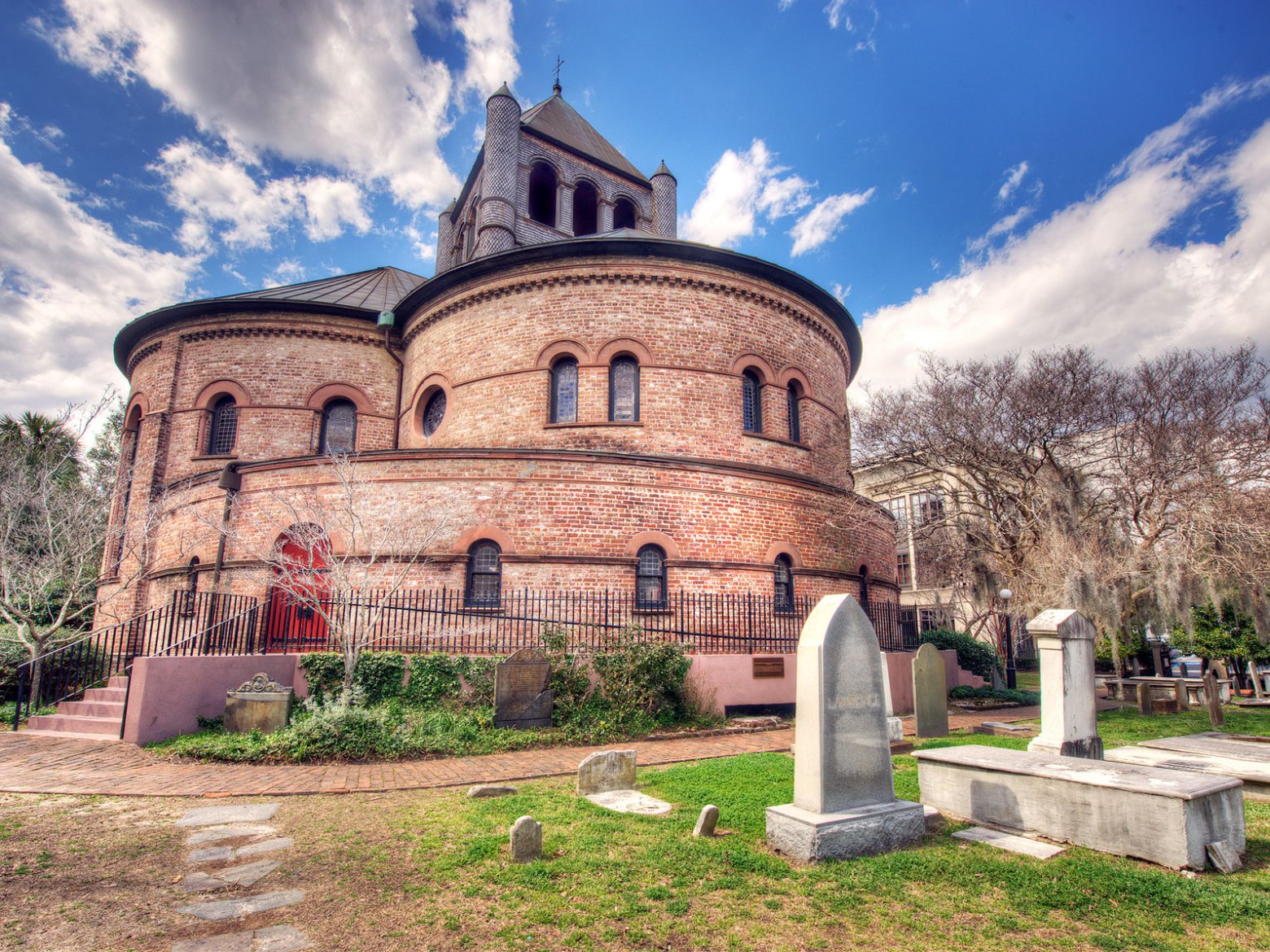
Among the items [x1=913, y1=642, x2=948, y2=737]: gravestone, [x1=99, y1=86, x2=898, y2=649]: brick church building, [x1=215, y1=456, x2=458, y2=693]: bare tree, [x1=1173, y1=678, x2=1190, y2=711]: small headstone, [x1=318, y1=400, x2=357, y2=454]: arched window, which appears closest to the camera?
[x1=913, y1=642, x2=948, y2=737]: gravestone

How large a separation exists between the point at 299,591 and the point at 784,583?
32.5ft

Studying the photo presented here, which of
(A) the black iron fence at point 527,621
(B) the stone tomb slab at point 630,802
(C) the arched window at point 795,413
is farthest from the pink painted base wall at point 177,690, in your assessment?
(C) the arched window at point 795,413

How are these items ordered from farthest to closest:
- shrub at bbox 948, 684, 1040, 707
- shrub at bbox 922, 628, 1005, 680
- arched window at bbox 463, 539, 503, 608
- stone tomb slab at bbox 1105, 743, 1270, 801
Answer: shrub at bbox 922, 628, 1005, 680, shrub at bbox 948, 684, 1040, 707, arched window at bbox 463, 539, 503, 608, stone tomb slab at bbox 1105, 743, 1270, 801

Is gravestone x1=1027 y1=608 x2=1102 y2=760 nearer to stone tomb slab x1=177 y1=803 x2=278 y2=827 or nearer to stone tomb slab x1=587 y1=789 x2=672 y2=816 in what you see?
stone tomb slab x1=587 y1=789 x2=672 y2=816

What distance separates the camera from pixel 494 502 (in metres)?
13.4

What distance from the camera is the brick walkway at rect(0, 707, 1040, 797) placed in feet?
24.0

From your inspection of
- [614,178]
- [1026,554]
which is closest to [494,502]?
[1026,554]

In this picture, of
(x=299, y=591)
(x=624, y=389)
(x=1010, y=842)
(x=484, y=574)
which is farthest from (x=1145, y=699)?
(x=299, y=591)

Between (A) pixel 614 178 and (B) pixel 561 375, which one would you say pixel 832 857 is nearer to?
(B) pixel 561 375

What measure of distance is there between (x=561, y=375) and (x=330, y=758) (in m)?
9.94

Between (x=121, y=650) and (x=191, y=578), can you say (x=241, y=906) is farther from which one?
(x=191, y=578)

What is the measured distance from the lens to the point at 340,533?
13469 millimetres

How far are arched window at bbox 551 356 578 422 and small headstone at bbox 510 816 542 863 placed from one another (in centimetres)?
1169

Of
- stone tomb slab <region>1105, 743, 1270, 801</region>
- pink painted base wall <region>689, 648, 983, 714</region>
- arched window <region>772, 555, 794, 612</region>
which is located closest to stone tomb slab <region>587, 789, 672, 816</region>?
stone tomb slab <region>1105, 743, 1270, 801</region>
